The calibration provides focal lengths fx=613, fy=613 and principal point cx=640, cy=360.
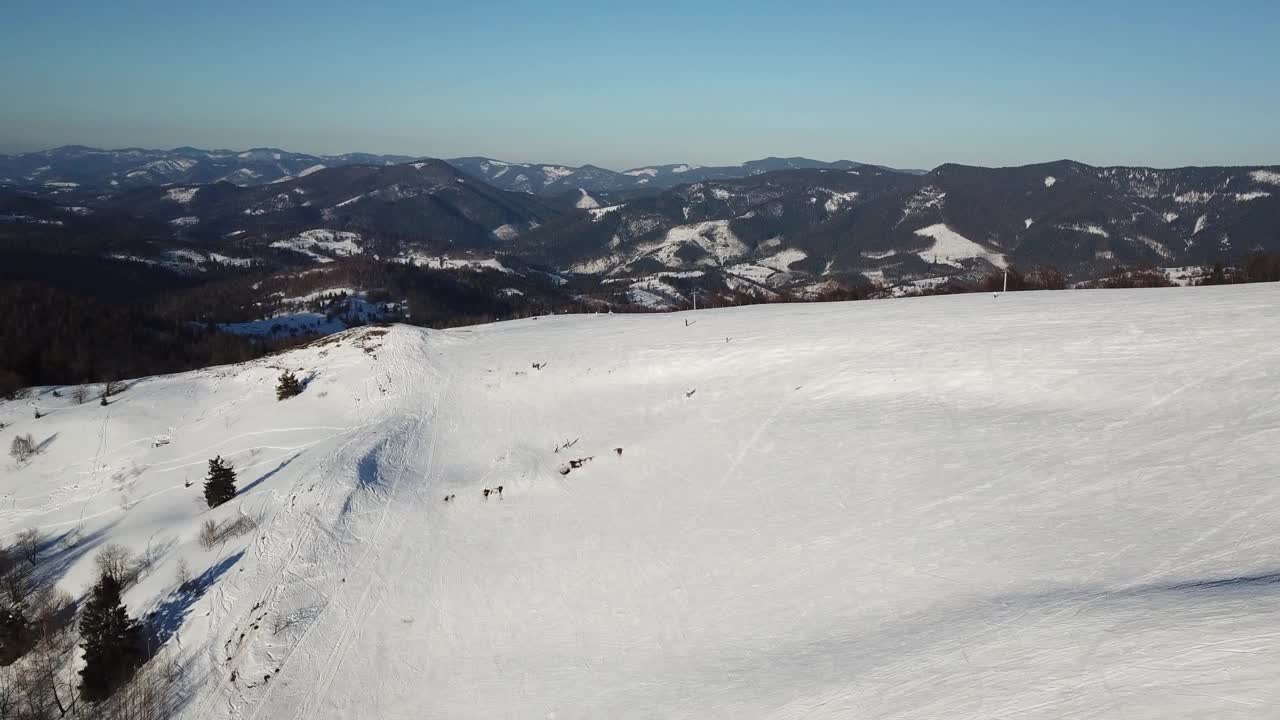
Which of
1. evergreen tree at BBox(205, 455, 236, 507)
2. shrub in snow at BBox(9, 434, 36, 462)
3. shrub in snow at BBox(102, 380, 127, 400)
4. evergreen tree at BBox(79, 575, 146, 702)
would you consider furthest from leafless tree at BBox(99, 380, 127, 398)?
evergreen tree at BBox(79, 575, 146, 702)

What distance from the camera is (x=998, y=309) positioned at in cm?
3344

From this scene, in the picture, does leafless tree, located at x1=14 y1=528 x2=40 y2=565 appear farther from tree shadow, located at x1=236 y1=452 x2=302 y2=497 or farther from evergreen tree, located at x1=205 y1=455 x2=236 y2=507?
tree shadow, located at x1=236 y1=452 x2=302 y2=497

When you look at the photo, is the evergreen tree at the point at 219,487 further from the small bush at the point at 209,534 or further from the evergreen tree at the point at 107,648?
the evergreen tree at the point at 107,648

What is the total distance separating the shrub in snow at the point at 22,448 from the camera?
35.6 meters

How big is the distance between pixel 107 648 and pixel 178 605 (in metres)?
2.60

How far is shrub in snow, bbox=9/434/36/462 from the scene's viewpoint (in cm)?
3562

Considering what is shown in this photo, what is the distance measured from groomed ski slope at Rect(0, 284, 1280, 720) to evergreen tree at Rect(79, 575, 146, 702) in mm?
1194

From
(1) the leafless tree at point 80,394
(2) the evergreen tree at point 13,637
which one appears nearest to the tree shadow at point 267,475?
(2) the evergreen tree at point 13,637

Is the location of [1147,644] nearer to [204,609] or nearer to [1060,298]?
[204,609]

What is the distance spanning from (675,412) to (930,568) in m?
15.0

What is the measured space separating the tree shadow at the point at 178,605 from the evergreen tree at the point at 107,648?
0.70 meters

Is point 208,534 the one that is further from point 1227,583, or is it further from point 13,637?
point 1227,583

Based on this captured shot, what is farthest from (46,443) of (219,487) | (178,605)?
(178,605)

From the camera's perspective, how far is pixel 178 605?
20109 mm
